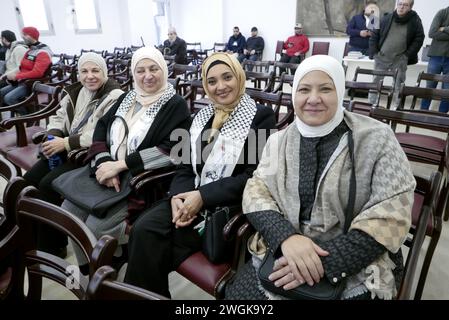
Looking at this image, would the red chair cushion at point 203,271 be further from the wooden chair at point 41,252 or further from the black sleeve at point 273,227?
the wooden chair at point 41,252

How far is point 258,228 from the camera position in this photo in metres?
1.11

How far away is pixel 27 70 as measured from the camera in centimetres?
417

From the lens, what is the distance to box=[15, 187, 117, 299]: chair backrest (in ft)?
2.47

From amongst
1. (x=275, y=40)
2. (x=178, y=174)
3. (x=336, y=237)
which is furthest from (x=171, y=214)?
(x=275, y=40)

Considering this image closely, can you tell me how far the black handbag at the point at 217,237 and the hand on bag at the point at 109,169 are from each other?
0.59 m

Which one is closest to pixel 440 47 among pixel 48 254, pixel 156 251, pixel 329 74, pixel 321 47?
pixel 321 47

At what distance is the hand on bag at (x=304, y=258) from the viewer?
3.11 ft

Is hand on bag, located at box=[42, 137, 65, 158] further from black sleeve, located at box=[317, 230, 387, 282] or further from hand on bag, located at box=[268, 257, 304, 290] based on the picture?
black sleeve, located at box=[317, 230, 387, 282]

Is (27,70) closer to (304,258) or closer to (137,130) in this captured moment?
(137,130)

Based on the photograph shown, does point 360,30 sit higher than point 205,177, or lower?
higher

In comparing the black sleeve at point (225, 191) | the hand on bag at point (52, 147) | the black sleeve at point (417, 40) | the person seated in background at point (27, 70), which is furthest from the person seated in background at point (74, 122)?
the black sleeve at point (417, 40)

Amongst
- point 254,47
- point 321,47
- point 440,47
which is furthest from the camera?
point 254,47

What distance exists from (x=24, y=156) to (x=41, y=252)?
151 cm

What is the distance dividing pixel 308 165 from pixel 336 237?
0.26 m
